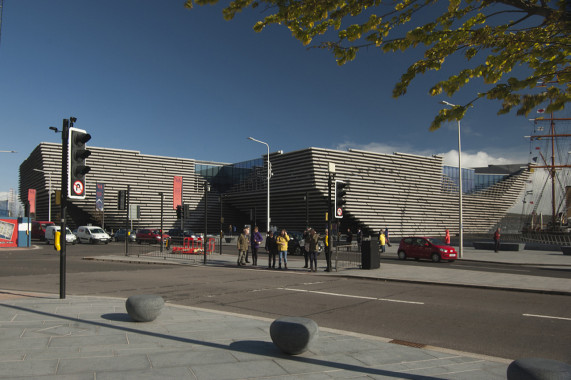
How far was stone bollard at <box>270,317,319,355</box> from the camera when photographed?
5.41 m

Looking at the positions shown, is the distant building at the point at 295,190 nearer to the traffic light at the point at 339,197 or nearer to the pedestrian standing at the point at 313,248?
the pedestrian standing at the point at 313,248

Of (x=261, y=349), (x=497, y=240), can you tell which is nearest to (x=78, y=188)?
(x=261, y=349)

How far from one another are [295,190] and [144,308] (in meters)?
49.7

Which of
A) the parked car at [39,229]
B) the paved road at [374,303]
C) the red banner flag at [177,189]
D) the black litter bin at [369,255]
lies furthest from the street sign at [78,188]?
the parked car at [39,229]

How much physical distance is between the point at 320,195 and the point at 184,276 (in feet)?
130

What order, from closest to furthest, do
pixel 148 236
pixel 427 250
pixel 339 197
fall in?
pixel 339 197
pixel 427 250
pixel 148 236

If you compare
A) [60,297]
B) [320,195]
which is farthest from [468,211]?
[60,297]

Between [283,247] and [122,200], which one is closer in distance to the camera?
[283,247]

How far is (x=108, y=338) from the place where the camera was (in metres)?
6.31

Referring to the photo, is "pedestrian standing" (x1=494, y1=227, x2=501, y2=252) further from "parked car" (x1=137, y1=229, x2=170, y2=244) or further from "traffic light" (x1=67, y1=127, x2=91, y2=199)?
"parked car" (x1=137, y1=229, x2=170, y2=244)

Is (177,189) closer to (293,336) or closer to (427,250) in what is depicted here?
(427,250)

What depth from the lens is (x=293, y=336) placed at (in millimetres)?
5402

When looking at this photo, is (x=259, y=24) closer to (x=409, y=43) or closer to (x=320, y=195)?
(x=409, y=43)

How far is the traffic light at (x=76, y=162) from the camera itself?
9172mm
